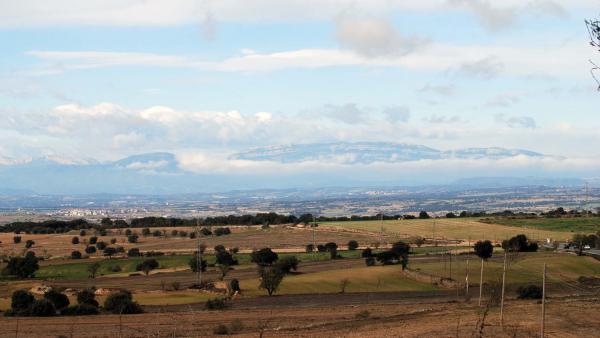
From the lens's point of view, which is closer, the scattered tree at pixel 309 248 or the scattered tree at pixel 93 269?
the scattered tree at pixel 93 269

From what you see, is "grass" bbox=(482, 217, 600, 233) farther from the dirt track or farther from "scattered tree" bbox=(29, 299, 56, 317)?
"scattered tree" bbox=(29, 299, 56, 317)

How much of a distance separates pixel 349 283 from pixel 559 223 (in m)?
65.9

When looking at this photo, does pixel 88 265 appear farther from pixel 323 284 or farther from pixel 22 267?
pixel 323 284

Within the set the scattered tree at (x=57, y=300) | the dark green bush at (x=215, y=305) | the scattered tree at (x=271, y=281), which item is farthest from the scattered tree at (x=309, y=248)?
the scattered tree at (x=57, y=300)

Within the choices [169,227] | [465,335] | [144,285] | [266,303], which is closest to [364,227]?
[169,227]

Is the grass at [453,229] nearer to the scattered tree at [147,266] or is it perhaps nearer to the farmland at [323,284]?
the farmland at [323,284]

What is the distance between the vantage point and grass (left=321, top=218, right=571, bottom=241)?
112750 mm

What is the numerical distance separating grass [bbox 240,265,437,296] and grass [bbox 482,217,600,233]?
1937 inches

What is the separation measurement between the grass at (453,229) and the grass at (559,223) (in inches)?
52.5

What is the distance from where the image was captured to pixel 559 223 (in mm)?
125000

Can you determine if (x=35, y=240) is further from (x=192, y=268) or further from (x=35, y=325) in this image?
(x=35, y=325)

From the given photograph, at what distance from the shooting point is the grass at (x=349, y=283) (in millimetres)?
66750

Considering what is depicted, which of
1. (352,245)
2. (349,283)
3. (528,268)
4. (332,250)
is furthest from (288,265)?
(352,245)

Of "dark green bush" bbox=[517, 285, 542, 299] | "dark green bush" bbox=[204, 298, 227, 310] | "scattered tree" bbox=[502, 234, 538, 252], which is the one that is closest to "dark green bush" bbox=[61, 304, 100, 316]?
"dark green bush" bbox=[204, 298, 227, 310]
